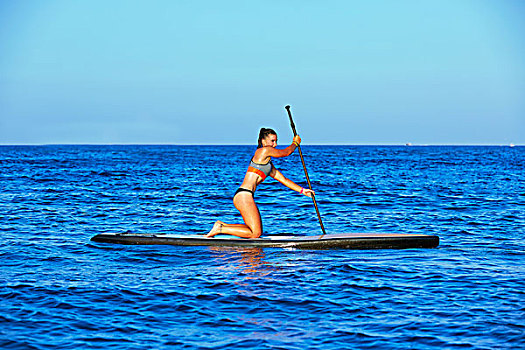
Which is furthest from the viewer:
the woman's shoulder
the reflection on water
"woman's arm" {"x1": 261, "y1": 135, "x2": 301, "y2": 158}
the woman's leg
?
the woman's leg

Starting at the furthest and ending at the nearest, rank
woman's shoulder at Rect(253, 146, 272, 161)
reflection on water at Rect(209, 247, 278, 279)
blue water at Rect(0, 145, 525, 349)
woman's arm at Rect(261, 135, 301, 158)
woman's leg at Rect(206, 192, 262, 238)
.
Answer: woman's leg at Rect(206, 192, 262, 238) → woman's shoulder at Rect(253, 146, 272, 161) → woman's arm at Rect(261, 135, 301, 158) → reflection on water at Rect(209, 247, 278, 279) → blue water at Rect(0, 145, 525, 349)

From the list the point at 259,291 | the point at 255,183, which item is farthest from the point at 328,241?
the point at 259,291

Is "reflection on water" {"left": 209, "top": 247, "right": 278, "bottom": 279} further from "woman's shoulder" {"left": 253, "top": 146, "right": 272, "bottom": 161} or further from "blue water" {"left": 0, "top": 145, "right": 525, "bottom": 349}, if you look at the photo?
A: "woman's shoulder" {"left": 253, "top": 146, "right": 272, "bottom": 161}

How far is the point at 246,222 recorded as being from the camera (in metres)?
11.4

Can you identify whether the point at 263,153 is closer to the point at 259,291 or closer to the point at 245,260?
the point at 245,260

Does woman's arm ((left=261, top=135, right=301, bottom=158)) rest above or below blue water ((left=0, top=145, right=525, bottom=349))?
above

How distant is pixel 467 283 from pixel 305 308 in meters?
2.68

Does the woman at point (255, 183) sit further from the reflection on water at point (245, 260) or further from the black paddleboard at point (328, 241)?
the reflection on water at point (245, 260)

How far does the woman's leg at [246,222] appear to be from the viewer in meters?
11.0

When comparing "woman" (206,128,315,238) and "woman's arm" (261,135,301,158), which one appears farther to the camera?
"woman" (206,128,315,238)

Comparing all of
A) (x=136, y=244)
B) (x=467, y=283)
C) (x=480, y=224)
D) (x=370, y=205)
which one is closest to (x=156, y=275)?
(x=136, y=244)

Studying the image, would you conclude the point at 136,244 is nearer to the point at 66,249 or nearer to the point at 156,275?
the point at 66,249

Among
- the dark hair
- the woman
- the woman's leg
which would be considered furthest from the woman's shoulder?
the woman's leg

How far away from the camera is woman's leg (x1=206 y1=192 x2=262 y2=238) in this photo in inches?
435
